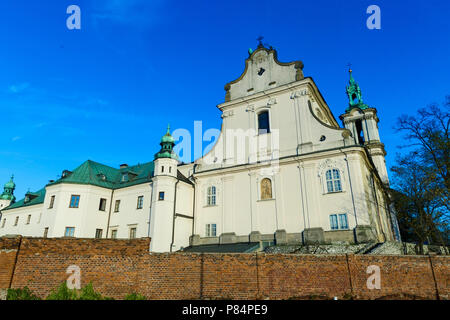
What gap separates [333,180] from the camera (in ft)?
69.2

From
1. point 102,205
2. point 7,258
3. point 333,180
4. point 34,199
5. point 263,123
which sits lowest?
point 7,258

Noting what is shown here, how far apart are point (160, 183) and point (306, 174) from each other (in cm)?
1160

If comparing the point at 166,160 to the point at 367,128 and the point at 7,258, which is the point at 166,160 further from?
the point at 367,128

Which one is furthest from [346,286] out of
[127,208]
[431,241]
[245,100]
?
[431,241]

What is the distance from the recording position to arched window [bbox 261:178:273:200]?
76.2 feet

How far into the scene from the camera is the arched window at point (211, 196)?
25.5m

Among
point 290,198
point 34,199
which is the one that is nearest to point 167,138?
point 290,198

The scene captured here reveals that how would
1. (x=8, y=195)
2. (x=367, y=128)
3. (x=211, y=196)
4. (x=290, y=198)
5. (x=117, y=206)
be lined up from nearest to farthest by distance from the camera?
(x=290, y=198) → (x=211, y=196) → (x=117, y=206) → (x=367, y=128) → (x=8, y=195)

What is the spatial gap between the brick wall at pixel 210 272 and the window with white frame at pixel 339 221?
29.0ft

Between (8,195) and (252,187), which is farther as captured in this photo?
(8,195)

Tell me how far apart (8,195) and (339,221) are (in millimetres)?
46277

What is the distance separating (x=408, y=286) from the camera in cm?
1072

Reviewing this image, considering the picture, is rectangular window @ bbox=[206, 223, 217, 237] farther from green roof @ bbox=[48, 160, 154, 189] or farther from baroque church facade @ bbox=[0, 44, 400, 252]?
green roof @ bbox=[48, 160, 154, 189]
